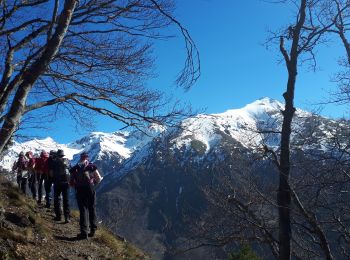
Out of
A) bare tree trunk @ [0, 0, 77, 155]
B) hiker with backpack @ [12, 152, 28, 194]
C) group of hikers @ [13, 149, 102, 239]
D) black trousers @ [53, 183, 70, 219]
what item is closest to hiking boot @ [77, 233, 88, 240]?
group of hikers @ [13, 149, 102, 239]

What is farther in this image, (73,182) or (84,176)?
(73,182)

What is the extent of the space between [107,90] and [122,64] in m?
0.50

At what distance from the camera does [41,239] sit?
9.60 m

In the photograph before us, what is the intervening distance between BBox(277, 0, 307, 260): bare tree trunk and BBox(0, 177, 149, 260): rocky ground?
3699 mm

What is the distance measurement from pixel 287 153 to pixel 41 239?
18.9 feet

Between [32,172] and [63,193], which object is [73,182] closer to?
[63,193]

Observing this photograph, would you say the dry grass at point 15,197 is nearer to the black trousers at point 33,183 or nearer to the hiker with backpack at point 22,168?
the black trousers at point 33,183

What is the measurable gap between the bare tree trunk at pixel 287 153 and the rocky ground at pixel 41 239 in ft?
12.1

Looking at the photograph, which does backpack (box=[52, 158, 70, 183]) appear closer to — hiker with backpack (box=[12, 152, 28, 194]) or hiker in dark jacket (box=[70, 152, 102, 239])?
hiker in dark jacket (box=[70, 152, 102, 239])

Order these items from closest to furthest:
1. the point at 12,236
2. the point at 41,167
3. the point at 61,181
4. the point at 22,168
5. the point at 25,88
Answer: the point at 25,88 → the point at 12,236 → the point at 61,181 → the point at 41,167 → the point at 22,168

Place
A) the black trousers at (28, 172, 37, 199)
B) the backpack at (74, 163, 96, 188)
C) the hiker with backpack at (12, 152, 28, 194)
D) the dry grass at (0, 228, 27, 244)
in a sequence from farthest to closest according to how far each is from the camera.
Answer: the hiker with backpack at (12, 152, 28, 194) → the black trousers at (28, 172, 37, 199) → the backpack at (74, 163, 96, 188) → the dry grass at (0, 228, 27, 244)

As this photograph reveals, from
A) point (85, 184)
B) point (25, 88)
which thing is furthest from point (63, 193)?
point (25, 88)

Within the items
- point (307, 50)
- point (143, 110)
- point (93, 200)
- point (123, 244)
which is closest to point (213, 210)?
point (123, 244)

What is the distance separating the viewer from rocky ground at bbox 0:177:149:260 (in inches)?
340
